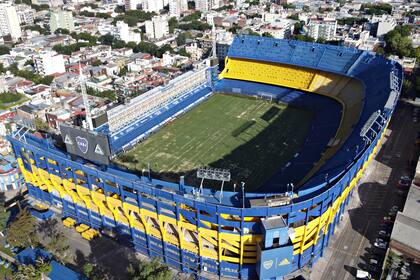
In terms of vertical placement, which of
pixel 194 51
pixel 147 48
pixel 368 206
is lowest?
pixel 368 206

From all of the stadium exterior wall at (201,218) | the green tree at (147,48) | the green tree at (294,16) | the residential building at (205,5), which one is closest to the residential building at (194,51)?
the green tree at (147,48)

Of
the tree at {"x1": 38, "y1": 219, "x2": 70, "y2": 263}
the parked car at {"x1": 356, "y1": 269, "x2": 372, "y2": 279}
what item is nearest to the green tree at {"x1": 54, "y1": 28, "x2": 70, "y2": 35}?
the tree at {"x1": 38, "y1": 219, "x2": 70, "y2": 263}

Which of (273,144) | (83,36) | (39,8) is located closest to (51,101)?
(273,144)

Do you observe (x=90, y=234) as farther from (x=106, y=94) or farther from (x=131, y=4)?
(x=131, y=4)

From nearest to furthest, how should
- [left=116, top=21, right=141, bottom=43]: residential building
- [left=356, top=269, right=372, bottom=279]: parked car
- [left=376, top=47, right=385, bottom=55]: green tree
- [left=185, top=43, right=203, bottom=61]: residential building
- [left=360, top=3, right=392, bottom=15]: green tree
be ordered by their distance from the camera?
[left=356, top=269, right=372, bottom=279]: parked car
[left=376, top=47, right=385, bottom=55]: green tree
[left=185, top=43, right=203, bottom=61]: residential building
[left=116, top=21, right=141, bottom=43]: residential building
[left=360, top=3, right=392, bottom=15]: green tree

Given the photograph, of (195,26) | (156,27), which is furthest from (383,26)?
(156,27)

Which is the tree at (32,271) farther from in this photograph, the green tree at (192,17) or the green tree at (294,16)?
the green tree at (192,17)

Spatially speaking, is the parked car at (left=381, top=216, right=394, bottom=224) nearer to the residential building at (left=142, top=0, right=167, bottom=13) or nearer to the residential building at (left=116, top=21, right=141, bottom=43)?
the residential building at (left=116, top=21, right=141, bottom=43)
